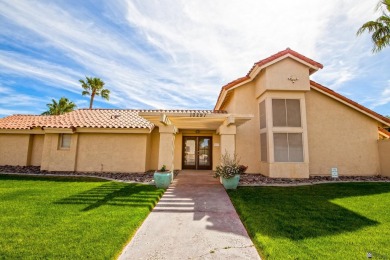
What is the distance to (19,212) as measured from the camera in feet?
17.5

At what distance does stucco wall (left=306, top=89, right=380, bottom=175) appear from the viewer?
1275 cm

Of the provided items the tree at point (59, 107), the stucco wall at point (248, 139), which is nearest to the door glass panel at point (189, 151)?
the stucco wall at point (248, 139)

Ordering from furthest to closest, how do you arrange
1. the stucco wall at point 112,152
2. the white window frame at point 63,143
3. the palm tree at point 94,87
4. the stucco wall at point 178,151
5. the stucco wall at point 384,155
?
the palm tree at point 94,87 → the stucco wall at point 178,151 → the white window frame at point 63,143 → the stucco wall at point 112,152 → the stucco wall at point 384,155

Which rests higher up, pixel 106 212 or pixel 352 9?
pixel 352 9

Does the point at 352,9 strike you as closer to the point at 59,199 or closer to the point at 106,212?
the point at 106,212

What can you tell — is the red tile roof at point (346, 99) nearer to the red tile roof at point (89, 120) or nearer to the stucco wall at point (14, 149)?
the red tile roof at point (89, 120)

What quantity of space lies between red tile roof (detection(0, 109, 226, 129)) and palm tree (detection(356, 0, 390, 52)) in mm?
11334

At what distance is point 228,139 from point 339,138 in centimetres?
853

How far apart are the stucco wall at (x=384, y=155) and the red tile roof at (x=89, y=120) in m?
11.4

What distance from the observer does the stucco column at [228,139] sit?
998cm

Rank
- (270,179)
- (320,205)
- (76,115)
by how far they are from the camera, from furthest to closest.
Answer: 1. (76,115)
2. (270,179)
3. (320,205)

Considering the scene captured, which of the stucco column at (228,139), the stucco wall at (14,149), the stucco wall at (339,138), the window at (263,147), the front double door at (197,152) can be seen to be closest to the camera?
the stucco column at (228,139)

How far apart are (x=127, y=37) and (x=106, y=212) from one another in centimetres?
885

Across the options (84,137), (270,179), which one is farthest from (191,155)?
(84,137)
